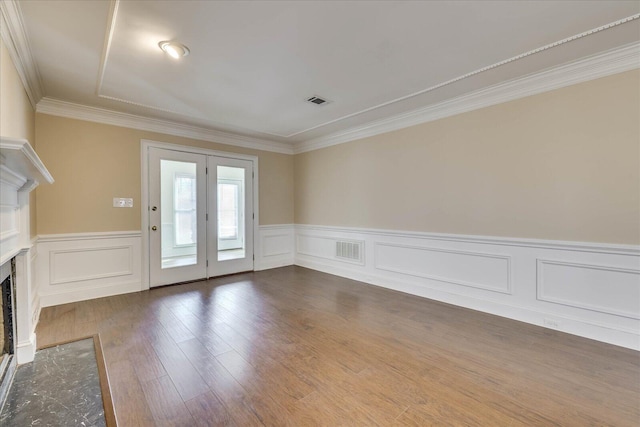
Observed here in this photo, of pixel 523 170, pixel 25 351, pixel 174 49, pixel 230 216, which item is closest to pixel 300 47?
pixel 174 49

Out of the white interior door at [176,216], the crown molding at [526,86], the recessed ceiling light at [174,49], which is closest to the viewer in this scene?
the recessed ceiling light at [174,49]

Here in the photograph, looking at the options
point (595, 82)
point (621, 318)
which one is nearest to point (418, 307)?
point (621, 318)

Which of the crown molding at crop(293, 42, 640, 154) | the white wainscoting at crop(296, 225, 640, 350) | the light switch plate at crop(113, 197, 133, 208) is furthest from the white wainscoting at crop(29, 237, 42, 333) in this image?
the crown molding at crop(293, 42, 640, 154)

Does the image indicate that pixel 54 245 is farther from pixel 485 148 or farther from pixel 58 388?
pixel 485 148

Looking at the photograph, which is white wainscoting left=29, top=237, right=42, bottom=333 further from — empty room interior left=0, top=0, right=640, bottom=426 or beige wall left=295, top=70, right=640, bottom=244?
beige wall left=295, top=70, right=640, bottom=244

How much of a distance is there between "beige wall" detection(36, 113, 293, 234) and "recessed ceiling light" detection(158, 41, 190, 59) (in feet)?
7.57

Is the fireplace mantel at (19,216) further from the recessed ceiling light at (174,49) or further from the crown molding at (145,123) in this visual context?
the crown molding at (145,123)

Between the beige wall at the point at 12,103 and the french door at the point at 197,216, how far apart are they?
1534mm

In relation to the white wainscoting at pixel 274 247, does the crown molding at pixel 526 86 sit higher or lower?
higher

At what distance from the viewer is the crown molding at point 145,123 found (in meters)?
3.63

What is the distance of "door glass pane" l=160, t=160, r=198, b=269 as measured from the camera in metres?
4.50

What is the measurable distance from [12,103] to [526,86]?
16.0 feet

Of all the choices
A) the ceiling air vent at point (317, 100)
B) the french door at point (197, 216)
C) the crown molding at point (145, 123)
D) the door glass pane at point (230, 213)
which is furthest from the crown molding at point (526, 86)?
the french door at point (197, 216)

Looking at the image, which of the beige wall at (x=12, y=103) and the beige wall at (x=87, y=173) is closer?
the beige wall at (x=12, y=103)
